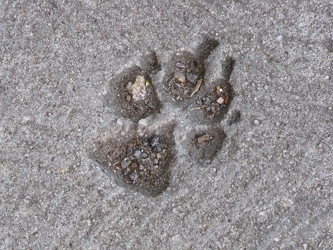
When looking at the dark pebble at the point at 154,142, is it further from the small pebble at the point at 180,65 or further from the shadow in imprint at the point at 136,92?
the small pebble at the point at 180,65

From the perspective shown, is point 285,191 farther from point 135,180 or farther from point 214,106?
point 135,180

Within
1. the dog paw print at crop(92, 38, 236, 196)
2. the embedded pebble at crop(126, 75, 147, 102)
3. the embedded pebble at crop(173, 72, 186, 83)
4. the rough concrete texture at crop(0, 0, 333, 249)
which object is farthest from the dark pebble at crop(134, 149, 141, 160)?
the embedded pebble at crop(173, 72, 186, 83)

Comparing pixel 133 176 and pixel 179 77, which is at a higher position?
pixel 179 77

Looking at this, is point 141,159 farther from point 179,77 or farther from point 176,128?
point 179,77

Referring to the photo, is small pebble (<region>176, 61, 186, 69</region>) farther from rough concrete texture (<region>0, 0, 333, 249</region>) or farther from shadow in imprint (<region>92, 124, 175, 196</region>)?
shadow in imprint (<region>92, 124, 175, 196</region>)

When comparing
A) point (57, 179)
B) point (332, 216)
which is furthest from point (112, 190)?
point (332, 216)

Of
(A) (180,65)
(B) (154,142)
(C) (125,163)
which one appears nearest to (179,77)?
(A) (180,65)
